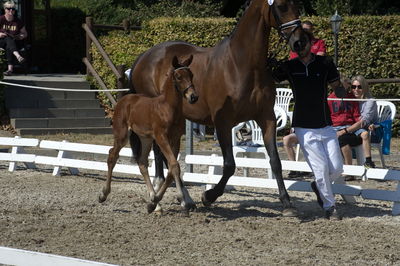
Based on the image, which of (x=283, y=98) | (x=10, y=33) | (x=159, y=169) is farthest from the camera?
(x=10, y=33)

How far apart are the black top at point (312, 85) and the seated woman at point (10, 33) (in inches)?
444

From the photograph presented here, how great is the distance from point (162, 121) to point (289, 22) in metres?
1.69

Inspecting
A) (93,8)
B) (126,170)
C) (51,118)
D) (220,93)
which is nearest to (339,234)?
(220,93)

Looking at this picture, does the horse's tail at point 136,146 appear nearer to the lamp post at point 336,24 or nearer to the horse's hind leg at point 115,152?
the horse's hind leg at point 115,152

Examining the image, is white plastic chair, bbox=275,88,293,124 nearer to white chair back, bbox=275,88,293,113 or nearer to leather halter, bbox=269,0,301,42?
white chair back, bbox=275,88,293,113

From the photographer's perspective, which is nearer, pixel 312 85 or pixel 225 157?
pixel 312 85

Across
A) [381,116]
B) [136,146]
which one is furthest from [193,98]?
[381,116]

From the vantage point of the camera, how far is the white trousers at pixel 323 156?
29.9 feet

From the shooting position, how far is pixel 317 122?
29.9 feet

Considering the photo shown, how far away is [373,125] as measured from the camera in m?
12.4

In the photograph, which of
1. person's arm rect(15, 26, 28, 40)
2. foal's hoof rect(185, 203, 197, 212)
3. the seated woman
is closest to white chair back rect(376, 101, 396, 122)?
foal's hoof rect(185, 203, 197, 212)

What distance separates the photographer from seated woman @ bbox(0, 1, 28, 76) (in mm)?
19391

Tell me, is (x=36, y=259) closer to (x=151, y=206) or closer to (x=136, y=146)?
(x=151, y=206)

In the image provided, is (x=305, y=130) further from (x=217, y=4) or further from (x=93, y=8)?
(x=93, y=8)
